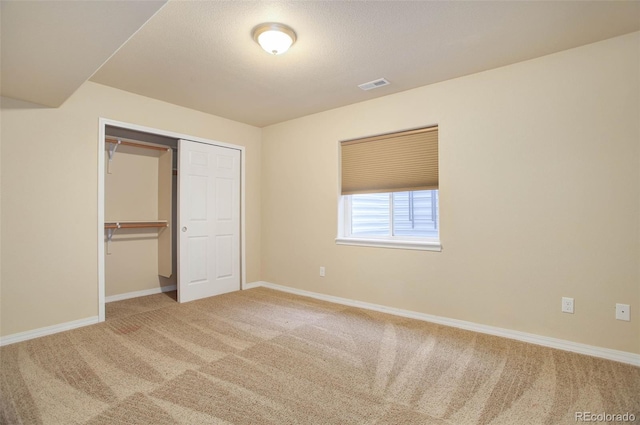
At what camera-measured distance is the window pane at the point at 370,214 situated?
3852 mm

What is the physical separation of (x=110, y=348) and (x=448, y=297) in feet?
10.1

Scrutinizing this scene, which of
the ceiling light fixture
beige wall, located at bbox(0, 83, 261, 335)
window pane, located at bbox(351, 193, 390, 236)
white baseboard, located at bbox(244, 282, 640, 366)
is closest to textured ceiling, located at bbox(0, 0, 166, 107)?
beige wall, located at bbox(0, 83, 261, 335)

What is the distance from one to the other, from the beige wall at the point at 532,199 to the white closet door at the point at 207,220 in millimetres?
1824

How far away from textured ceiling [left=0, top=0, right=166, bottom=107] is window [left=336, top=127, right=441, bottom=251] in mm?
2638

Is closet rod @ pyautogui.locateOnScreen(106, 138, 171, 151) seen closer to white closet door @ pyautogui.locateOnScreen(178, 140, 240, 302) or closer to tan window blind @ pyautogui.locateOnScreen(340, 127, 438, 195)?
white closet door @ pyautogui.locateOnScreen(178, 140, 240, 302)

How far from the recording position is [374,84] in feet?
10.7

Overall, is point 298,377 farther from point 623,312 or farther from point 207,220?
point 207,220

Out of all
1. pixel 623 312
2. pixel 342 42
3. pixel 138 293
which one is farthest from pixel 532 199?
pixel 138 293

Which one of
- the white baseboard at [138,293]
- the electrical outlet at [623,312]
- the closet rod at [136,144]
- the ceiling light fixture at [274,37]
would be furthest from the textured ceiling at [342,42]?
the white baseboard at [138,293]

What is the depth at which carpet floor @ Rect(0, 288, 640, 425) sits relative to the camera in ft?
5.77

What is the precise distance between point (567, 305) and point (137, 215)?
4890 millimetres

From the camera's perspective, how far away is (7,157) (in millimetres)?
2738

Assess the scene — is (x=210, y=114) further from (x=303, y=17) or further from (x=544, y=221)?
(x=544, y=221)

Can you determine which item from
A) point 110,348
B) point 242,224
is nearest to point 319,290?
point 242,224
